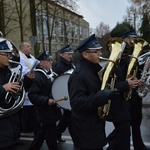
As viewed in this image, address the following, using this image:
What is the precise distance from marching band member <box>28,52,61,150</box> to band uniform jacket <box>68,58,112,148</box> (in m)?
1.51

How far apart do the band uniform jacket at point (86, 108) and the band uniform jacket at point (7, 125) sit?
65cm

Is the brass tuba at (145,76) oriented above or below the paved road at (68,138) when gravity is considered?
above

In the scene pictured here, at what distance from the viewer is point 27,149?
5.48 m

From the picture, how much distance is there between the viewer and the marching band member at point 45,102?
184 inches

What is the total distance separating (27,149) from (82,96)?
2.83 metres

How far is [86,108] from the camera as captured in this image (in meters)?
3.02

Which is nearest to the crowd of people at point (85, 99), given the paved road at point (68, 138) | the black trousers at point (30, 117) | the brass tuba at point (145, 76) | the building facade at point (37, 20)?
the brass tuba at point (145, 76)

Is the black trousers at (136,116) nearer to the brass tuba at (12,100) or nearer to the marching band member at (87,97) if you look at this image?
the marching band member at (87,97)

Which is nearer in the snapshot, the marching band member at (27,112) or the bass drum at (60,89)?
the bass drum at (60,89)

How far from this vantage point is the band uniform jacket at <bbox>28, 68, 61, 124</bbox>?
15.3ft

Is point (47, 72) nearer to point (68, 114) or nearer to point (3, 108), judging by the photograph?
point (68, 114)

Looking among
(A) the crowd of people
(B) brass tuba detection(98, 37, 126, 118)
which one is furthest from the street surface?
(B) brass tuba detection(98, 37, 126, 118)

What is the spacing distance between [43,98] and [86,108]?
1701 mm

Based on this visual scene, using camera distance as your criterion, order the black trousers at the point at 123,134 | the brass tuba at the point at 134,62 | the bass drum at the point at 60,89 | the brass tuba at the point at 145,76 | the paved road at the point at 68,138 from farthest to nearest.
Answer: the paved road at the point at 68,138 < the bass drum at the point at 60,89 < the brass tuba at the point at 145,76 < the brass tuba at the point at 134,62 < the black trousers at the point at 123,134
